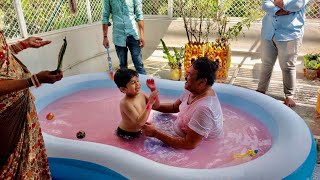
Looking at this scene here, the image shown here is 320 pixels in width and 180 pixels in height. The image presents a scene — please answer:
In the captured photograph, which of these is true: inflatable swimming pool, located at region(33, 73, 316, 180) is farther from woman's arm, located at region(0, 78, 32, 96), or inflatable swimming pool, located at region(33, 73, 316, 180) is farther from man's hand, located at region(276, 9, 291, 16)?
man's hand, located at region(276, 9, 291, 16)

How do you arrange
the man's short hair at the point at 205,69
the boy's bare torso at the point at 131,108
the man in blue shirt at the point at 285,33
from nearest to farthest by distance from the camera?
the man's short hair at the point at 205,69, the boy's bare torso at the point at 131,108, the man in blue shirt at the point at 285,33

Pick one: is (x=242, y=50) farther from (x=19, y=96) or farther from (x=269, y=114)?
(x=19, y=96)

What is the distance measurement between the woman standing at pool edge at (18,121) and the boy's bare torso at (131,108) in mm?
853

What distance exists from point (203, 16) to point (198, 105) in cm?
366

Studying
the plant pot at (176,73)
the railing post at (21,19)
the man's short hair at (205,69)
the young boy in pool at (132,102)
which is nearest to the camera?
the man's short hair at (205,69)

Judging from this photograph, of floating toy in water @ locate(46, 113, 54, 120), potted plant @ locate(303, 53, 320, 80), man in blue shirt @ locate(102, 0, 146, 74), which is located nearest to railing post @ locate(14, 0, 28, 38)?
man in blue shirt @ locate(102, 0, 146, 74)

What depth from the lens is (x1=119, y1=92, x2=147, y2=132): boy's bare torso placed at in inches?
105

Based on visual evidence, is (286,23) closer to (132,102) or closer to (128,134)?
(132,102)

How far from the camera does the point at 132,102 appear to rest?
2680 mm

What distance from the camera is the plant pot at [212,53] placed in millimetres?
5121

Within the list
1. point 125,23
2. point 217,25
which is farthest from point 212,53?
point 125,23

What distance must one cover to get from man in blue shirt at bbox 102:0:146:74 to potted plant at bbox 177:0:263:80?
1030mm

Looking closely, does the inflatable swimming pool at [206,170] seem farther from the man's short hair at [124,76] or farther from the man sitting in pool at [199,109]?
the man's short hair at [124,76]

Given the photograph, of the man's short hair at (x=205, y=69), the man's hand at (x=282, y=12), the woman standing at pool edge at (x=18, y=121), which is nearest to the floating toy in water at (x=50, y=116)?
the woman standing at pool edge at (x=18, y=121)
